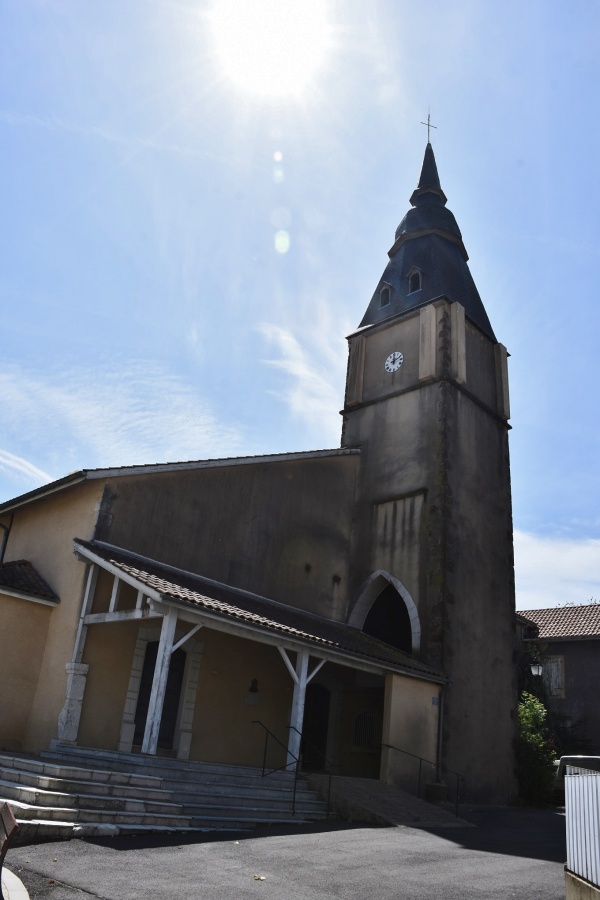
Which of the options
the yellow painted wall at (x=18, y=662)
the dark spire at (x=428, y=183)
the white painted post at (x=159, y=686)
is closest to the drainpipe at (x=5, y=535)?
the yellow painted wall at (x=18, y=662)

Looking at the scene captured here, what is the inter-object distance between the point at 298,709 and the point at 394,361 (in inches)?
422

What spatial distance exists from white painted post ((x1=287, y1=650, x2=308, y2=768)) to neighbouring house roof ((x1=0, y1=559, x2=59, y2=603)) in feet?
14.5

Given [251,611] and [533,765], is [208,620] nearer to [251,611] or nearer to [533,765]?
[251,611]

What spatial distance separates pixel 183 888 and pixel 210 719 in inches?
314

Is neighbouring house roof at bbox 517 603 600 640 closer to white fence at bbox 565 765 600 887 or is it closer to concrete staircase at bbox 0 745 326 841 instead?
concrete staircase at bbox 0 745 326 841

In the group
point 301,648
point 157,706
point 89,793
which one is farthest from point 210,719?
point 89,793

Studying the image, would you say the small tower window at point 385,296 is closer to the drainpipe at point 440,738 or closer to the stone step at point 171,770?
the drainpipe at point 440,738

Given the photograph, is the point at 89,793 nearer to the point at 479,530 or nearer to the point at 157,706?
the point at 157,706

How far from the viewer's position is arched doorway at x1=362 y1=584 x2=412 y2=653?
1749 cm

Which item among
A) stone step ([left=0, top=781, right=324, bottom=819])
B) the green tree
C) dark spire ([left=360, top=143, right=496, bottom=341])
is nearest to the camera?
stone step ([left=0, top=781, right=324, bottom=819])

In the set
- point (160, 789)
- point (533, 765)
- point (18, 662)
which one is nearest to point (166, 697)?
point (18, 662)

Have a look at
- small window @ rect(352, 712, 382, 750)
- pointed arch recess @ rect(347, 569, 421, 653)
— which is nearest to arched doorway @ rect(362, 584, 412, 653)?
pointed arch recess @ rect(347, 569, 421, 653)

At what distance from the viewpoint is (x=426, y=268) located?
21.0 m

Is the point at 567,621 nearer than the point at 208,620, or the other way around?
the point at 208,620
